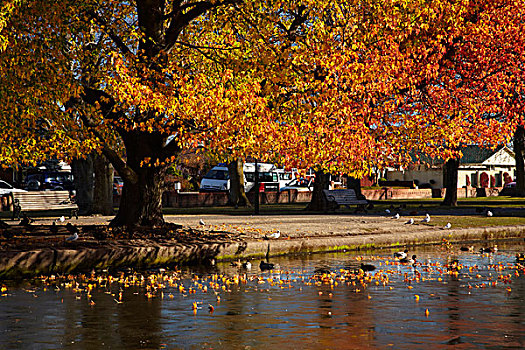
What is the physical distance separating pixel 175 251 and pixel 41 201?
444 inches

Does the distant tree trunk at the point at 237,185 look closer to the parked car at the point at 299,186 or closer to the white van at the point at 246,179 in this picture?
the white van at the point at 246,179

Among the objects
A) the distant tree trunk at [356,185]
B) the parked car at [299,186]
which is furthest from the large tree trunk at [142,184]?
the parked car at [299,186]

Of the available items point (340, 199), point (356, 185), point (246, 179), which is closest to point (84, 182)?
point (340, 199)

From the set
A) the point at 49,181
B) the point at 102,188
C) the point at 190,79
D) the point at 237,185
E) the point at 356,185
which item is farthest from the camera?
the point at 49,181

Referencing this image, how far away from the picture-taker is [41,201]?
24.9 metres

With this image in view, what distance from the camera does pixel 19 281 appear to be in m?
12.3

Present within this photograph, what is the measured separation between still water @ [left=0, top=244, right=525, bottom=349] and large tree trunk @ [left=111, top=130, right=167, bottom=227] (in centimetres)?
457

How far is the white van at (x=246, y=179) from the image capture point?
51812mm

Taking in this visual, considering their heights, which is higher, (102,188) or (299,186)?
(299,186)

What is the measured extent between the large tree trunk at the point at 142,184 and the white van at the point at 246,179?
32359mm

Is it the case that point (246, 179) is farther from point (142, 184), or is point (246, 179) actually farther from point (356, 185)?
point (142, 184)

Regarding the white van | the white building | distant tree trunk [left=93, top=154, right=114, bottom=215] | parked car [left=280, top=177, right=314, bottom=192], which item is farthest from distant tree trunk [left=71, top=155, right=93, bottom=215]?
the white building

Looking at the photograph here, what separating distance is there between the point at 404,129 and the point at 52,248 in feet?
39.6

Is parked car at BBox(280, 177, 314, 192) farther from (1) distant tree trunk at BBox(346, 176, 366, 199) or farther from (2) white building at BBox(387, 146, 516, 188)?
(2) white building at BBox(387, 146, 516, 188)
